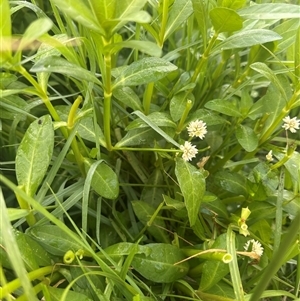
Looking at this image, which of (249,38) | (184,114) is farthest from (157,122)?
(249,38)

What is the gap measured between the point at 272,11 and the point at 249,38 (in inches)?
1.6

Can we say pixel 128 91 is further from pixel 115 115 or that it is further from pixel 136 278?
pixel 136 278

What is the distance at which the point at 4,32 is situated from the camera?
1.25 ft

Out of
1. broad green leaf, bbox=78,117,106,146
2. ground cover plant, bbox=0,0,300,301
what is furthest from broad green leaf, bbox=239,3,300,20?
broad green leaf, bbox=78,117,106,146

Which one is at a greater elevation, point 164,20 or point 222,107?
point 164,20

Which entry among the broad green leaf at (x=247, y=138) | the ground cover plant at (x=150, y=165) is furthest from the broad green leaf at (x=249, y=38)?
the broad green leaf at (x=247, y=138)

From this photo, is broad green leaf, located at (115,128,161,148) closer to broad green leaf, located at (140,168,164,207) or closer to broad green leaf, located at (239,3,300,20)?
broad green leaf, located at (140,168,164,207)

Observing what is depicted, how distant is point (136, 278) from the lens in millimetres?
529

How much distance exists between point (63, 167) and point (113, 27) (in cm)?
25

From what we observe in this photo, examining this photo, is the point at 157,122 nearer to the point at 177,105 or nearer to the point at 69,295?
the point at 177,105

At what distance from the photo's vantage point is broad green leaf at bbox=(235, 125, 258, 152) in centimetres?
54

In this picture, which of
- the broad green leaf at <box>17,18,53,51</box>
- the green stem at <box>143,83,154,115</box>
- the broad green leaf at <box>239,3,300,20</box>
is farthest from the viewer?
the green stem at <box>143,83,154,115</box>

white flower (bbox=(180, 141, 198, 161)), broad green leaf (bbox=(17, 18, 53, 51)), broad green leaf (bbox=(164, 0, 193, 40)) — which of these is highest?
broad green leaf (bbox=(17, 18, 53, 51))

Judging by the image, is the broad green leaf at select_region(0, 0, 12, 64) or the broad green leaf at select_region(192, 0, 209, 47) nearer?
the broad green leaf at select_region(0, 0, 12, 64)
